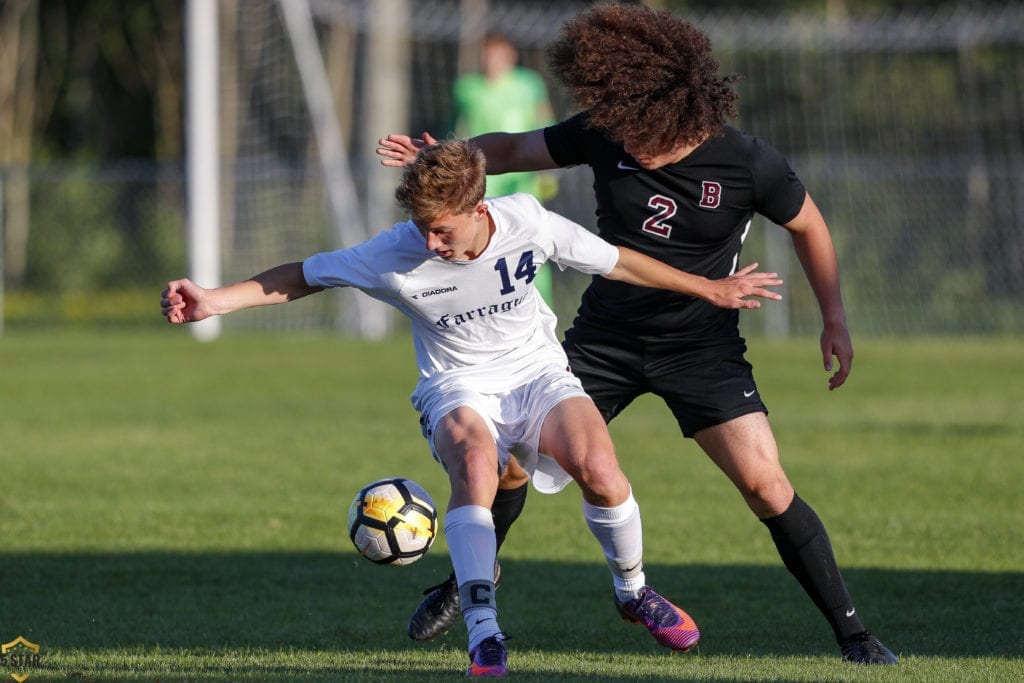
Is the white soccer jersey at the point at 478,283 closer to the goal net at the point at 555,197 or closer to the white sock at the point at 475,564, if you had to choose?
the white sock at the point at 475,564

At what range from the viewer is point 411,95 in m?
27.6

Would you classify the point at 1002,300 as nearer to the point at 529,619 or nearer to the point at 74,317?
the point at 74,317

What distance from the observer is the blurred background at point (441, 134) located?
22250mm

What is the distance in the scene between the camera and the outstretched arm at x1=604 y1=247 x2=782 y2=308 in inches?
215

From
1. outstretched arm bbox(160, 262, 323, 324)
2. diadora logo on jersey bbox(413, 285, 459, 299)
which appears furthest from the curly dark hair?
outstretched arm bbox(160, 262, 323, 324)

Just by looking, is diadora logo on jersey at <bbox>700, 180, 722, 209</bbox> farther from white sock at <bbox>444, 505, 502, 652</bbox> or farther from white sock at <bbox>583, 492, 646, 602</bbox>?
white sock at <bbox>444, 505, 502, 652</bbox>

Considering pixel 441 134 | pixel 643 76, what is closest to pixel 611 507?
pixel 643 76

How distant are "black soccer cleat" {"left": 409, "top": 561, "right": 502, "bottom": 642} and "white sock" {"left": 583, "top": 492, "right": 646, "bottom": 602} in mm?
495

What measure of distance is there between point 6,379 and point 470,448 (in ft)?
40.5

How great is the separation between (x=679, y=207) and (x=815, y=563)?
1.40 m

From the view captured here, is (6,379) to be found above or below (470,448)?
below

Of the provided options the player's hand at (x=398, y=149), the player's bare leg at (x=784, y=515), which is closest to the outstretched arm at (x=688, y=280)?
the player's bare leg at (x=784, y=515)

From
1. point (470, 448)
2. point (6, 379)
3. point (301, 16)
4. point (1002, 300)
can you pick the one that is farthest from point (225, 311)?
point (1002, 300)

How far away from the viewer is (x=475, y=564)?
5047mm
